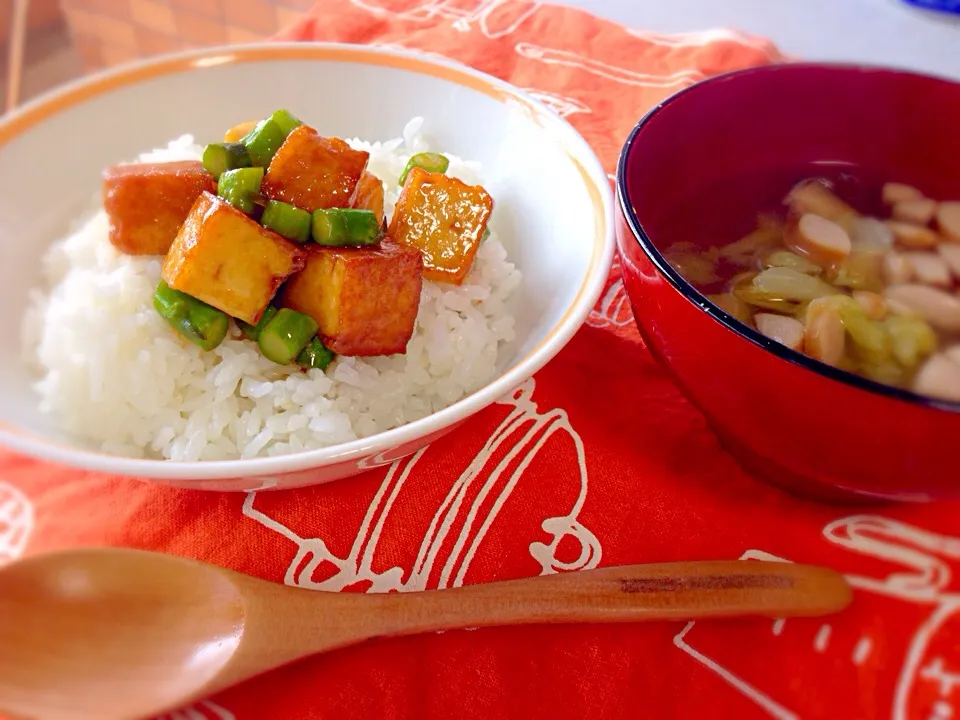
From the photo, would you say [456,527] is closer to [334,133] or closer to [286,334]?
[286,334]

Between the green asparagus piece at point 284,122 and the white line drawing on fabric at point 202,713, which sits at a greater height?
the green asparagus piece at point 284,122

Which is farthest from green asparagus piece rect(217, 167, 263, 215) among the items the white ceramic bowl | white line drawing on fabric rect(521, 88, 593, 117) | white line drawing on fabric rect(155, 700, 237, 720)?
white line drawing on fabric rect(521, 88, 593, 117)

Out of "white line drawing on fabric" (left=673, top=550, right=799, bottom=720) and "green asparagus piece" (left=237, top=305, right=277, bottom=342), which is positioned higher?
"green asparagus piece" (left=237, top=305, right=277, bottom=342)

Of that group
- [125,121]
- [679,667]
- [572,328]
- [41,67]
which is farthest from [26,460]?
[41,67]

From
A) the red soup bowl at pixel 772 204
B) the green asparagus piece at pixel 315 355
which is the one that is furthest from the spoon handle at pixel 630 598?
the green asparagus piece at pixel 315 355

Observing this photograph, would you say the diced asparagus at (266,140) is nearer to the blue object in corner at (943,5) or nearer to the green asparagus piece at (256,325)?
the green asparagus piece at (256,325)

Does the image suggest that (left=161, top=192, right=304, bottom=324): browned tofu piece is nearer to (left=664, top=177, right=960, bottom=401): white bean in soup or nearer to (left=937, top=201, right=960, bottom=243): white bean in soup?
(left=664, top=177, right=960, bottom=401): white bean in soup

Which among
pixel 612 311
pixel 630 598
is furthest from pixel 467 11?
pixel 630 598
